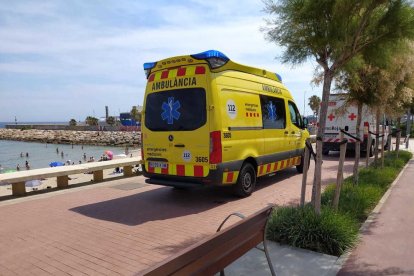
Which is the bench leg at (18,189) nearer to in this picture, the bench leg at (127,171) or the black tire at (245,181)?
the bench leg at (127,171)

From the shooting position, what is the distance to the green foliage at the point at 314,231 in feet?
14.6

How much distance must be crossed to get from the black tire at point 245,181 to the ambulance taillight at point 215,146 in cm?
98

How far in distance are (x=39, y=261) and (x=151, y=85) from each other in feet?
13.7

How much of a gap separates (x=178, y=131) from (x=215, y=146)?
0.87m

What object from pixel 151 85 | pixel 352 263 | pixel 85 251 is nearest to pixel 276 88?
pixel 151 85

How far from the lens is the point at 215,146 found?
257 inches

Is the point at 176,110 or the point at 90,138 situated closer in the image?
the point at 176,110

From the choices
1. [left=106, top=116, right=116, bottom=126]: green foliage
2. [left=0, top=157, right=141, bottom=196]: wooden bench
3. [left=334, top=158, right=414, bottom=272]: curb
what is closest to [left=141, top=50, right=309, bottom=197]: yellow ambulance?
[left=0, top=157, right=141, bottom=196]: wooden bench

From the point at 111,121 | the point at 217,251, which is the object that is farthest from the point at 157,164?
the point at 111,121

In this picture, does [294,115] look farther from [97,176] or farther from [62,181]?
[62,181]

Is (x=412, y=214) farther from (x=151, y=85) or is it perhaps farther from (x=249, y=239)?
(x=151, y=85)

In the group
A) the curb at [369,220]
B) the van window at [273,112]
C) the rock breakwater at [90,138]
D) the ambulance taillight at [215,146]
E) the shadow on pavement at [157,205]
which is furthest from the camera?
the rock breakwater at [90,138]

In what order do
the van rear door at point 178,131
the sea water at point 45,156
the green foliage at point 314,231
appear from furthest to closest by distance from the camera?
the sea water at point 45,156
the van rear door at point 178,131
the green foliage at point 314,231

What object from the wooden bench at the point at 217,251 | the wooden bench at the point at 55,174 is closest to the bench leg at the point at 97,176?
the wooden bench at the point at 55,174
